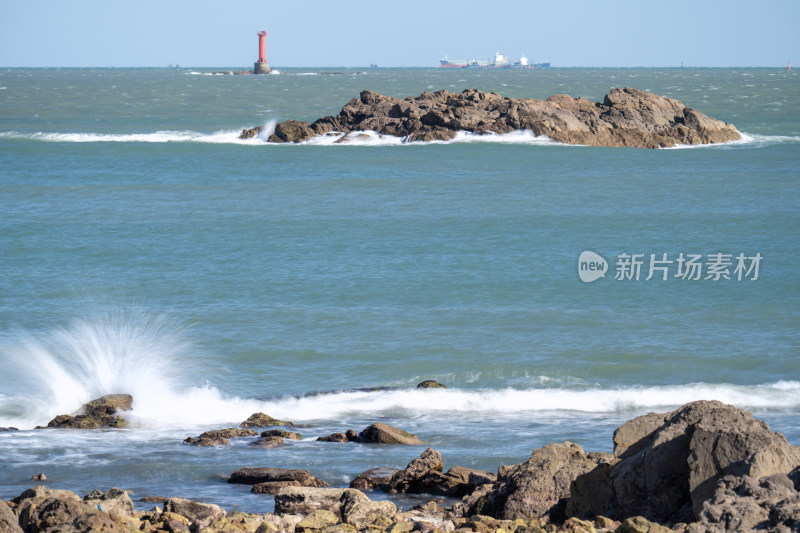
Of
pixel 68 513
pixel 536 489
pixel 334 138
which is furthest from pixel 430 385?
pixel 334 138

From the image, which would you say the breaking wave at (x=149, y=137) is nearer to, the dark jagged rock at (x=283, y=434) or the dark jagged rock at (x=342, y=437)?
the dark jagged rock at (x=283, y=434)

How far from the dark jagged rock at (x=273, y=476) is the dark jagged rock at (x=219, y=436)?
1482 millimetres

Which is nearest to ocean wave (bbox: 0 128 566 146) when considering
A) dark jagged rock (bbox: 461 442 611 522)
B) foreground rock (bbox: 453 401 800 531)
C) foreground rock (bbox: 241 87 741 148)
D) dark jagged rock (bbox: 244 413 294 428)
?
foreground rock (bbox: 241 87 741 148)

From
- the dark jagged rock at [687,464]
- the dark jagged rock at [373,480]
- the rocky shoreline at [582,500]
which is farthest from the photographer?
the dark jagged rock at [373,480]

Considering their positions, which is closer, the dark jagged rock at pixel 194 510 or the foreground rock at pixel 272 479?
the dark jagged rock at pixel 194 510

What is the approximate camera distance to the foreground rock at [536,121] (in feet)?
162

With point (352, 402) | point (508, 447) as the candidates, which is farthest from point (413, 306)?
point (508, 447)

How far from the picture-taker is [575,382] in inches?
584

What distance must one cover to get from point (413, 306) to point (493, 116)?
3393 centimetres

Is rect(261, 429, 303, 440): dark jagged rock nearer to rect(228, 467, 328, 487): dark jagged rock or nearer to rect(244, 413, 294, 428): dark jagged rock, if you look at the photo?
rect(244, 413, 294, 428): dark jagged rock

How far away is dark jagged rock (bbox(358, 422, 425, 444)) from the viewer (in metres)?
11.5

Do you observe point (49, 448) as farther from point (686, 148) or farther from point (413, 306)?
point (686, 148)

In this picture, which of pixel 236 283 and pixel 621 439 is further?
pixel 236 283
